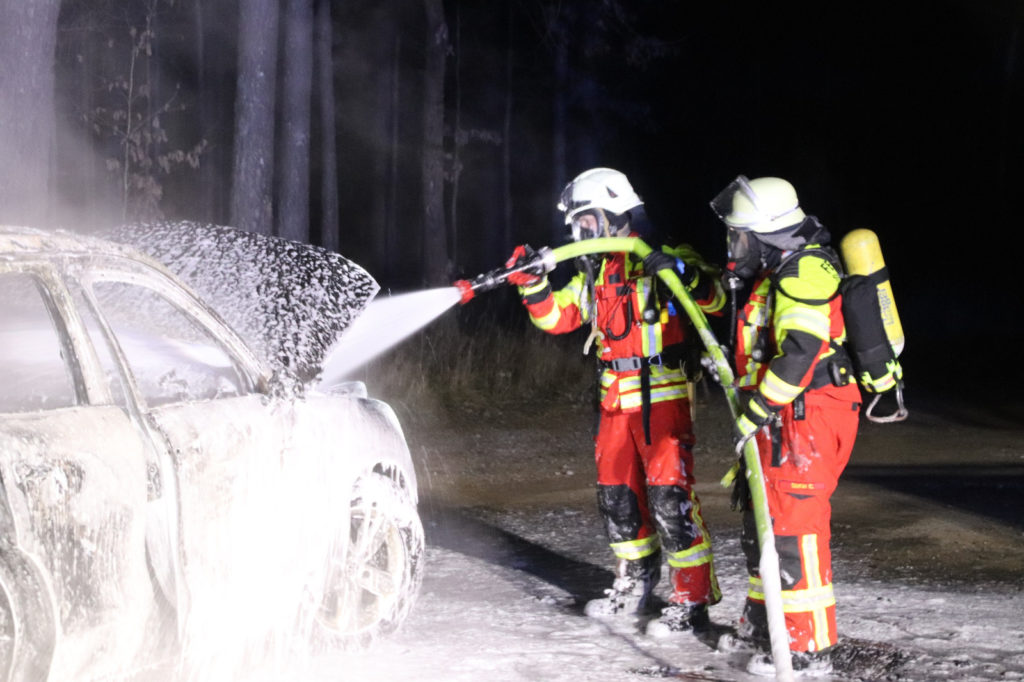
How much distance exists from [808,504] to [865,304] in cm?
82

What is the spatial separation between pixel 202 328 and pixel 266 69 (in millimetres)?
9993

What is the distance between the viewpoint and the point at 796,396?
16.5 feet

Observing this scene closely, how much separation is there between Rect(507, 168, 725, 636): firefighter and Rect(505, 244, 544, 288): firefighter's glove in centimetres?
1

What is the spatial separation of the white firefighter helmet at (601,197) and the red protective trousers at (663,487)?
90 centimetres

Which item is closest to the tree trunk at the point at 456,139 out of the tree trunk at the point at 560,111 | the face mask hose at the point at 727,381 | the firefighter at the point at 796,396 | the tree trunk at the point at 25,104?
the tree trunk at the point at 560,111

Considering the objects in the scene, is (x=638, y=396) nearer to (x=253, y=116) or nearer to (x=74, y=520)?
(x=74, y=520)

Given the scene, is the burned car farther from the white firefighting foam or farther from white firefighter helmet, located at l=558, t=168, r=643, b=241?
white firefighter helmet, located at l=558, t=168, r=643, b=241

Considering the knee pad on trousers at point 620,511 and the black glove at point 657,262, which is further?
the knee pad on trousers at point 620,511

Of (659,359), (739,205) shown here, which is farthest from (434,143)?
(739,205)

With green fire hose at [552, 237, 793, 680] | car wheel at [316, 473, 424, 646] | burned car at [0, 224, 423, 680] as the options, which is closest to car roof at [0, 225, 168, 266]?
burned car at [0, 224, 423, 680]

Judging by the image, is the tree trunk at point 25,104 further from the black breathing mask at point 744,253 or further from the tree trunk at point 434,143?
the tree trunk at point 434,143

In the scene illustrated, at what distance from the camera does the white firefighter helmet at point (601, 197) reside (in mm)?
5898

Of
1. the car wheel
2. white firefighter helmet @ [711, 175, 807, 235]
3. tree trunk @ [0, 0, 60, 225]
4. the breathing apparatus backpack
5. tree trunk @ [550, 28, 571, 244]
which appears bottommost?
the car wheel

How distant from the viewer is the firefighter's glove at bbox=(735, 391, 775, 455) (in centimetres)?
497
